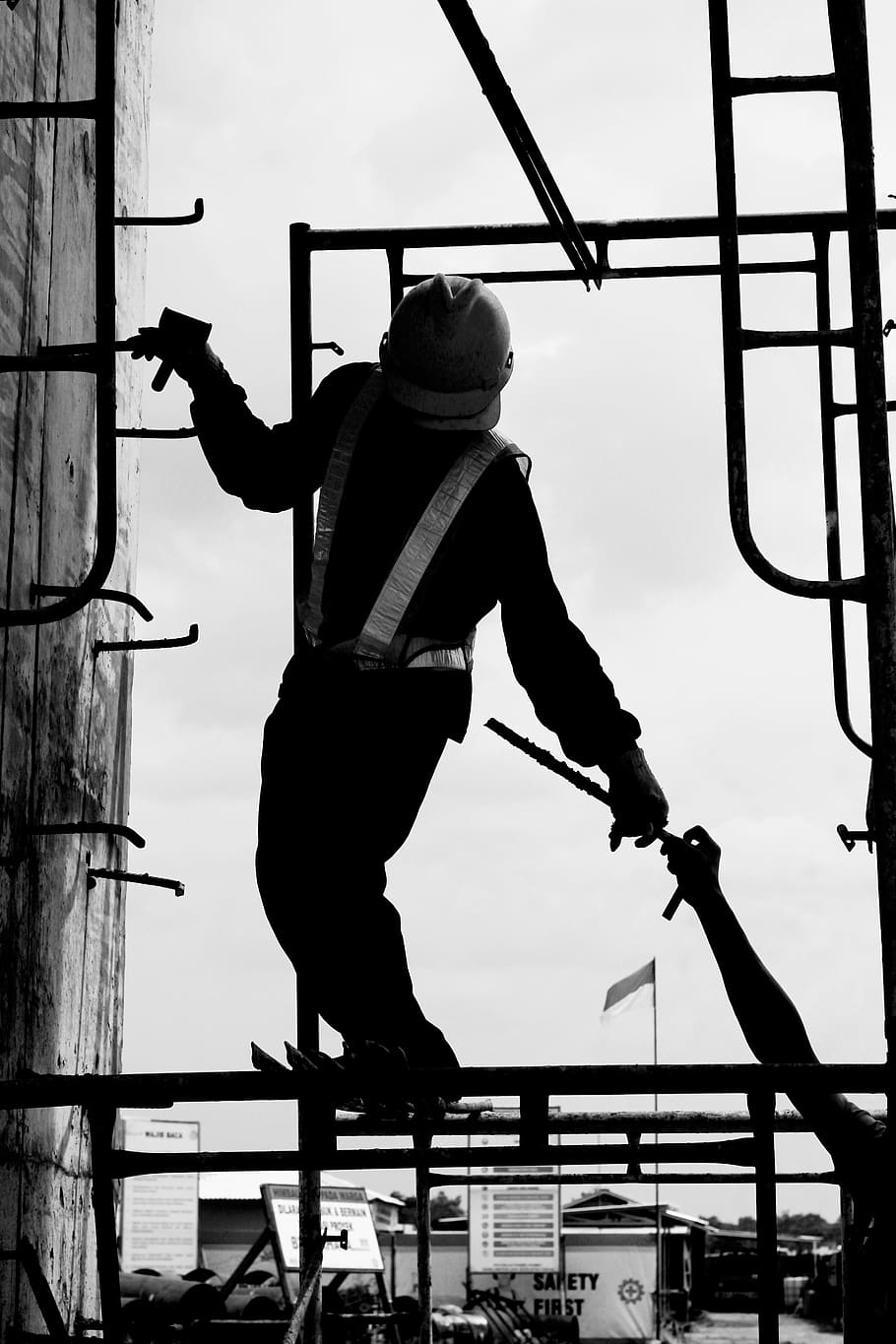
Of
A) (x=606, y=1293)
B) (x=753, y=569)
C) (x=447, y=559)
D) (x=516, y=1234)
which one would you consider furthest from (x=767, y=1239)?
(x=606, y=1293)

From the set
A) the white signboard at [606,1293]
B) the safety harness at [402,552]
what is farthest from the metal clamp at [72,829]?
the white signboard at [606,1293]

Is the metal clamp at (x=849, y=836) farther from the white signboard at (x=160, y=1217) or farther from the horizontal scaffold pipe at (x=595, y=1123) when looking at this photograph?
the white signboard at (x=160, y=1217)

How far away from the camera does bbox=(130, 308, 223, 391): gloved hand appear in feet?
12.1

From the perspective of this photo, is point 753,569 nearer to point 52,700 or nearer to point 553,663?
point 553,663

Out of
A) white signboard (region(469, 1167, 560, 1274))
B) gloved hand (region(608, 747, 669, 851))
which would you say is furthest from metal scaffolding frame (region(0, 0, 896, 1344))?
white signboard (region(469, 1167, 560, 1274))

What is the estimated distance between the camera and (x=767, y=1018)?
3236 millimetres

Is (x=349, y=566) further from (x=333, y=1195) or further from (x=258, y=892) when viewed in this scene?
(x=333, y=1195)

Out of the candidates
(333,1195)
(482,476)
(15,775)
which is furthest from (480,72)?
(333,1195)

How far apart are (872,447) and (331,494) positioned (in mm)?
1252

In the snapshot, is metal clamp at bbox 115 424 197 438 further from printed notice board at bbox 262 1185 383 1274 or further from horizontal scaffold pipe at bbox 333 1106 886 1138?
printed notice board at bbox 262 1185 383 1274

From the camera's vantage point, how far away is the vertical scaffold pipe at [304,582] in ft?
13.7

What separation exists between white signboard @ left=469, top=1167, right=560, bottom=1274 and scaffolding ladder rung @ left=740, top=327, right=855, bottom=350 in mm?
23084

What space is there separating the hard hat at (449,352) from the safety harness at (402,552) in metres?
0.09

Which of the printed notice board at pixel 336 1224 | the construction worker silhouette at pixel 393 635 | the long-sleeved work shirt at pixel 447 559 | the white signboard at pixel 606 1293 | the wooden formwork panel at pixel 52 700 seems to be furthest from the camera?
the white signboard at pixel 606 1293
